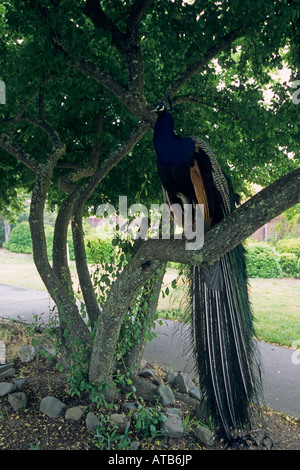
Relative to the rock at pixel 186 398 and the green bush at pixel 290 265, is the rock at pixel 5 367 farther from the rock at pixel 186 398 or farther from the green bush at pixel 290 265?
the green bush at pixel 290 265

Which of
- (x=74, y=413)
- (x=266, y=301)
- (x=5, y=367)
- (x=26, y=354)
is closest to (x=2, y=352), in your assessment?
(x=26, y=354)

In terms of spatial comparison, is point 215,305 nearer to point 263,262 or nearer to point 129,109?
point 129,109

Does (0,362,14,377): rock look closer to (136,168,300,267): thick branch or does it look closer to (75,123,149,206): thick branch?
(75,123,149,206): thick branch

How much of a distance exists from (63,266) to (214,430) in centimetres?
239

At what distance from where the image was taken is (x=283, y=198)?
235cm

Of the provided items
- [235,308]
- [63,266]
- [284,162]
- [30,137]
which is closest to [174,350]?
[63,266]

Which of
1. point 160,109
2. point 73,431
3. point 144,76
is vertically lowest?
point 73,431

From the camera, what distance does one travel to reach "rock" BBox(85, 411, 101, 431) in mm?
3109

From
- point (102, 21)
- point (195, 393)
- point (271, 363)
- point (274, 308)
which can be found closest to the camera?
point (102, 21)

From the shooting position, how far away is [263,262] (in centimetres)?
1370

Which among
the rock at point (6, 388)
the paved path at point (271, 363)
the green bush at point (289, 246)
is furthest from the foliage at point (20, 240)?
the rock at point (6, 388)

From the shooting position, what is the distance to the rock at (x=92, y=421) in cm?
311

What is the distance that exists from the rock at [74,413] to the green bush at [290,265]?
1170cm

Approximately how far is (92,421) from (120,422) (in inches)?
9.1
